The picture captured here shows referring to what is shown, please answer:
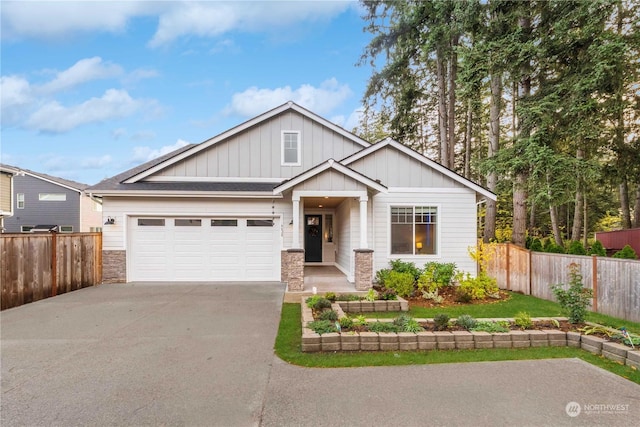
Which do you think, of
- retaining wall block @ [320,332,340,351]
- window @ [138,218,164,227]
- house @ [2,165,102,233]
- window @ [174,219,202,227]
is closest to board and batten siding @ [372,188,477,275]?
retaining wall block @ [320,332,340,351]

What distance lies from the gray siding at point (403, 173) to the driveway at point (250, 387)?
20.7 feet

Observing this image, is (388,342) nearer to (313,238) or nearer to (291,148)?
(291,148)

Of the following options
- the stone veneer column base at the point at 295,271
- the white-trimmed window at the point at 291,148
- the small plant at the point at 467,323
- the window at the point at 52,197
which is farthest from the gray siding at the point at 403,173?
the window at the point at 52,197

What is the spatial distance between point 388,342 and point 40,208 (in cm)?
3101

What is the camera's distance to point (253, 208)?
1055 centimetres

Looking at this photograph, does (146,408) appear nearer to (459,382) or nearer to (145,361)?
(145,361)

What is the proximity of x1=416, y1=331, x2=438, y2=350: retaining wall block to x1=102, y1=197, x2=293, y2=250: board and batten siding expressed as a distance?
642 cm

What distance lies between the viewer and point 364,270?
Answer: 8.76m

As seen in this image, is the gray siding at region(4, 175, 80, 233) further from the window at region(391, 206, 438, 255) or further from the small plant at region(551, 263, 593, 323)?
the small plant at region(551, 263, 593, 323)

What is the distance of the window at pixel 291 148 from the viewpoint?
1184 centimetres

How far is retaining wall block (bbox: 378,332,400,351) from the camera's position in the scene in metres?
4.61

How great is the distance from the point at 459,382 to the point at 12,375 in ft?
17.6

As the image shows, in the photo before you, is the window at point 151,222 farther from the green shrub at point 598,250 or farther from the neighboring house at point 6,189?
the green shrub at point 598,250

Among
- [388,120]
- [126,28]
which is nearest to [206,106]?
[126,28]
